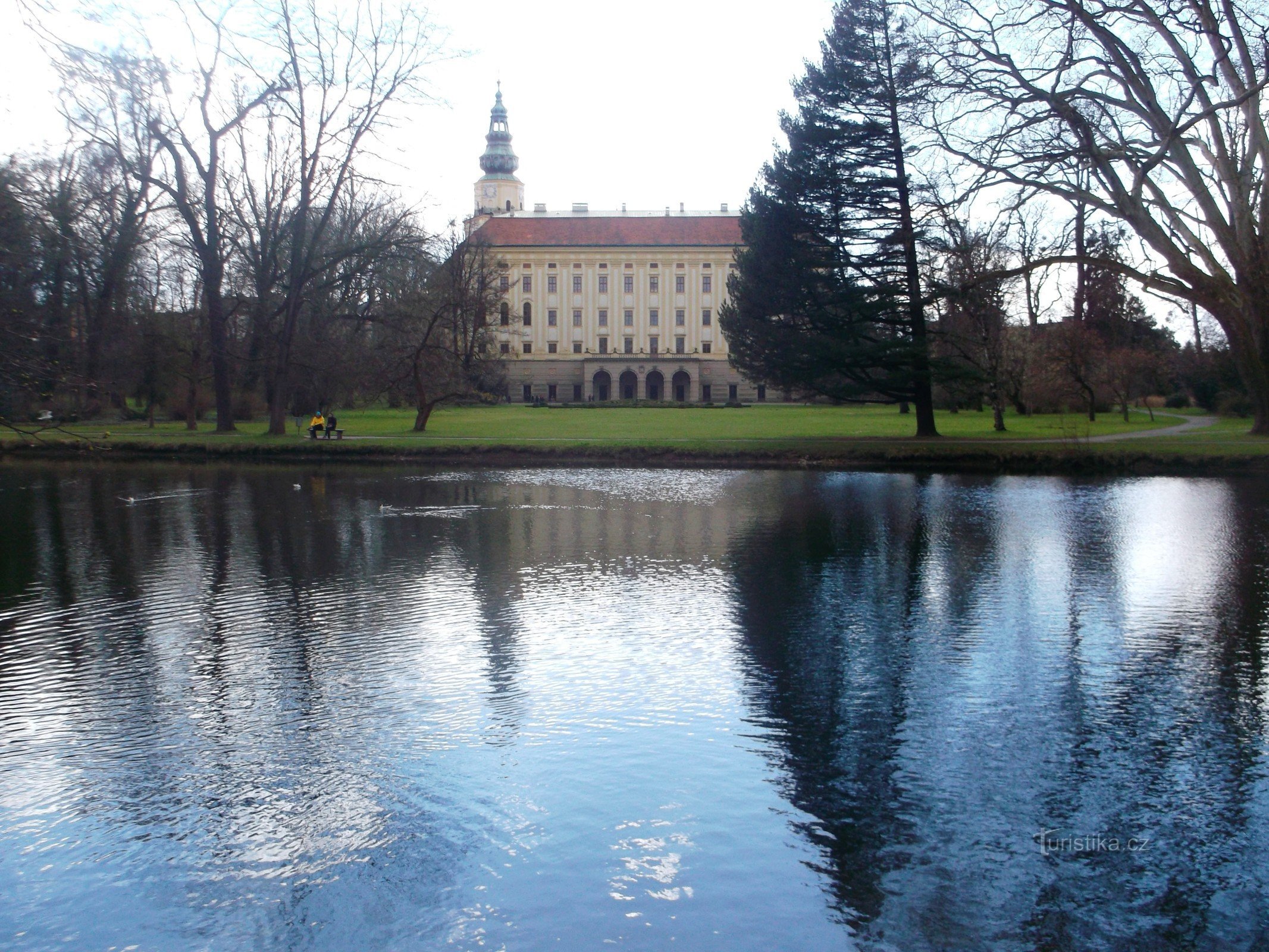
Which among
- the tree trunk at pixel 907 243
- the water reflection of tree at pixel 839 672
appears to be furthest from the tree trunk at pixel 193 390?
the water reflection of tree at pixel 839 672

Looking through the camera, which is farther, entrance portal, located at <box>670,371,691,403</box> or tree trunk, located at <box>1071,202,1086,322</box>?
entrance portal, located at <box>670,371,691,403</box>

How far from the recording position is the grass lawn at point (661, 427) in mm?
32156

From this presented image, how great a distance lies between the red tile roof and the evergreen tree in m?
69.5

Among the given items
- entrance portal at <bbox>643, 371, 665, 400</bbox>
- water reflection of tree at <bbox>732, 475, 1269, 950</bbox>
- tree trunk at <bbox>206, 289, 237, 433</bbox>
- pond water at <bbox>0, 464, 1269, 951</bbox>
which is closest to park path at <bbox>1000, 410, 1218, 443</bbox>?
pond water at <bbox>0, 464, 1269, 951</bbox>

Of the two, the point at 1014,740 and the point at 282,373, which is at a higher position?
the point at 282,373

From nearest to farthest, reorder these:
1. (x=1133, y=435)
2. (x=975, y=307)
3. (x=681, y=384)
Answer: (x=1133, y=435) < (x=975, y=307) < (x=681, y=384)

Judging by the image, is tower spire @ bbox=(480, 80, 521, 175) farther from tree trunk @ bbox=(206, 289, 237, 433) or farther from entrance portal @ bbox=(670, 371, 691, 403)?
tree trunk @ bbox=(206, 289, 237, 433)

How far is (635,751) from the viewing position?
5977 millimetres

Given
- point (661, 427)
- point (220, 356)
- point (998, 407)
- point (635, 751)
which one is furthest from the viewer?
point (661, 427)

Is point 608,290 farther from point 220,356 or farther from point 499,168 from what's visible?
point 220,356

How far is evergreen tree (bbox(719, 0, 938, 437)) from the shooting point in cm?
3025

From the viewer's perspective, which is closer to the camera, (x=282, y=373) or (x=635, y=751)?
(x=635, y=751)

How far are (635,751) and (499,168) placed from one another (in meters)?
125

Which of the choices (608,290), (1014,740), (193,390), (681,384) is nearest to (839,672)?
(1014,740)
